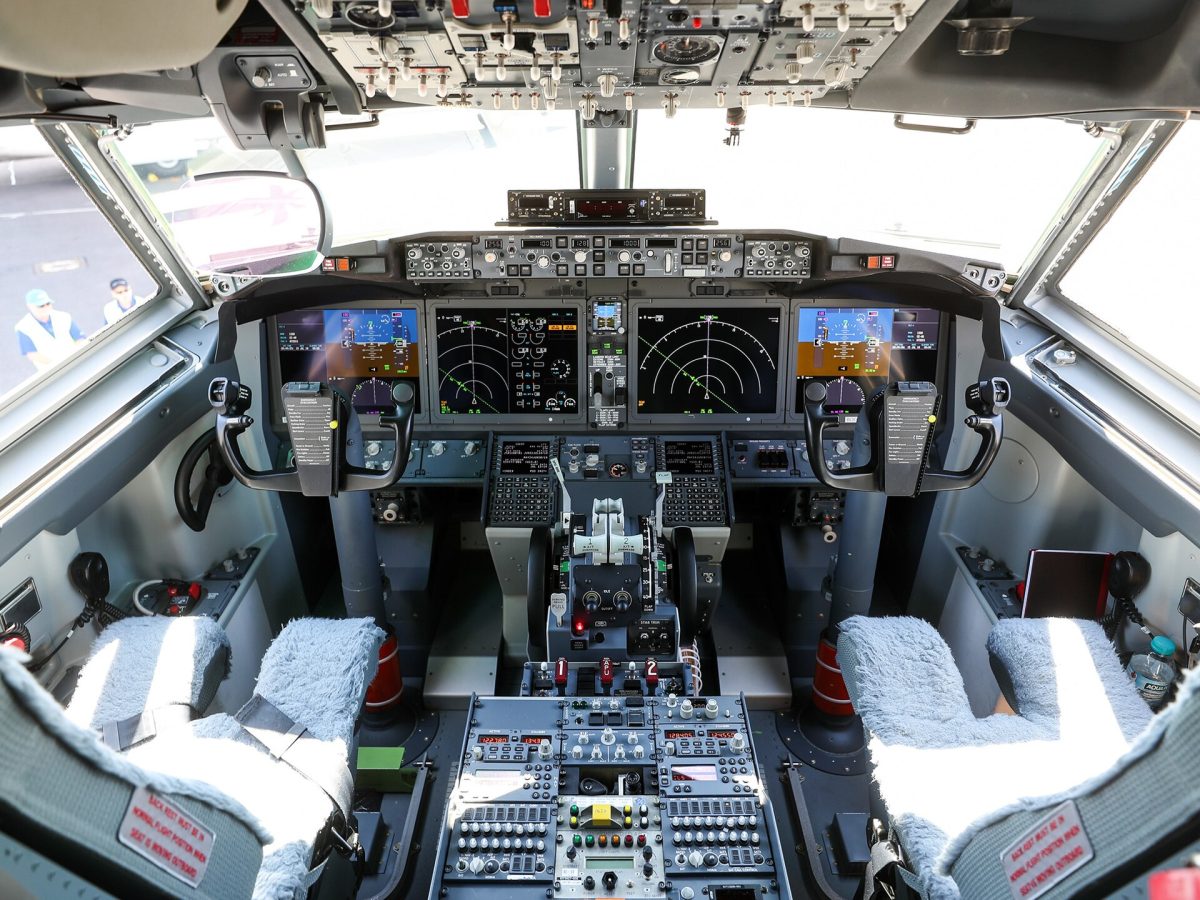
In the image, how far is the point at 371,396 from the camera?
3.39m

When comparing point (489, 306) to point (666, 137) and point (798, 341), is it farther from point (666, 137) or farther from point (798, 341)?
point (798, 341)

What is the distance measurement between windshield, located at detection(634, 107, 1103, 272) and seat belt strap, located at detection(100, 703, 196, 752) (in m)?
2.08

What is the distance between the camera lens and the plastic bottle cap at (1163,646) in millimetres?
2225

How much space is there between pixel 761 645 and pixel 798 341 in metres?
1.28

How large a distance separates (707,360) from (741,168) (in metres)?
4.99

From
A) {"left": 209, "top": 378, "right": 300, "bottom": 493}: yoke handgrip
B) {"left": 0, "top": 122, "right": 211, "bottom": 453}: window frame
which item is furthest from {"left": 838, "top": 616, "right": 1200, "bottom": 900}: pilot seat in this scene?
{"left": 0, "top": 122, "right": 211, "bottom": 453}: window frame

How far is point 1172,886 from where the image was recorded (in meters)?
0.77

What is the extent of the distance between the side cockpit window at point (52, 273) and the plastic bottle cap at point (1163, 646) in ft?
11.4

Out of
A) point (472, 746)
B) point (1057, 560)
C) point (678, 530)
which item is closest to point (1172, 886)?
point (472, 746)

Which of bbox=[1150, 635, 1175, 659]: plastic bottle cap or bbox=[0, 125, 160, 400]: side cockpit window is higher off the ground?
bbox=[0, 125, 160, 400]: side cockpit window

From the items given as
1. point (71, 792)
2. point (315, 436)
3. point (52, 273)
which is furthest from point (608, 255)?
point (71, 792)

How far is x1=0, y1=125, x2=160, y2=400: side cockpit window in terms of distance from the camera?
258cm

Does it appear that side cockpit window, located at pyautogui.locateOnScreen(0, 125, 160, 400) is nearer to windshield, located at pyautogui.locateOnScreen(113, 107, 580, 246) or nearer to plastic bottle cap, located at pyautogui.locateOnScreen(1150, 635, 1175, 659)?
windshield, located at pyautogui.locateOnScreen(113, 107, 580, 246)

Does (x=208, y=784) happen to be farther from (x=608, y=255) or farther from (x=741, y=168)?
(x=741, y=168)
